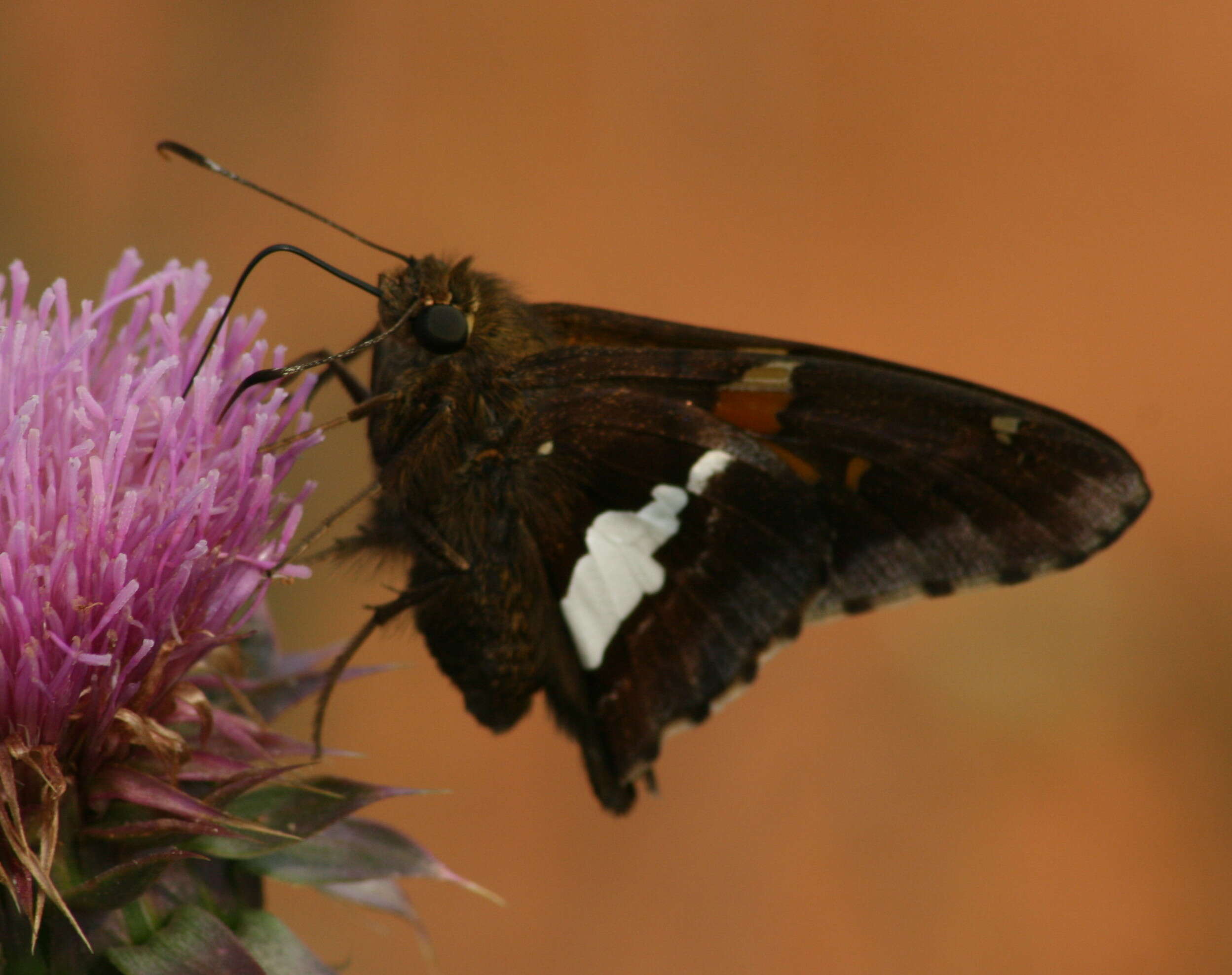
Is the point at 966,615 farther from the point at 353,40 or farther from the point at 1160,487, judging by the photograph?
the point at 353,40

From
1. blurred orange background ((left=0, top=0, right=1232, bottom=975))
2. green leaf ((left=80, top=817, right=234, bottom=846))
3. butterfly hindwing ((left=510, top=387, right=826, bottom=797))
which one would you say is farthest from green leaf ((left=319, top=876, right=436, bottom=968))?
A: blurred orange background ((left=0, top=0, right=1232, bottom=975))

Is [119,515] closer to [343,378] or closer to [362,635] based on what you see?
[362,635]

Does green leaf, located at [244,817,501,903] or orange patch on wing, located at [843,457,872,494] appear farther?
orange patch on wing, located at [843,457,872,494]

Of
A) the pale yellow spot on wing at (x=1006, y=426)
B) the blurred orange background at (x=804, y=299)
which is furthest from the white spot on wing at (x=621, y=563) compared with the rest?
the blurred orange background at (x=804, y=299)

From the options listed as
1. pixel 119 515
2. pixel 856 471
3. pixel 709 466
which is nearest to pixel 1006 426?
pixel 856 471

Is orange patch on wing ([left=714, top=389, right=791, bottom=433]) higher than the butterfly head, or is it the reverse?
the butterfly head

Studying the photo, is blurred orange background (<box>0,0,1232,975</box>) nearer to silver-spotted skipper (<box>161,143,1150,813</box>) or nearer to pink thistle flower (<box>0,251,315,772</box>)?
silver-spotted skipper (<box>161,143,1150,813</box>)
